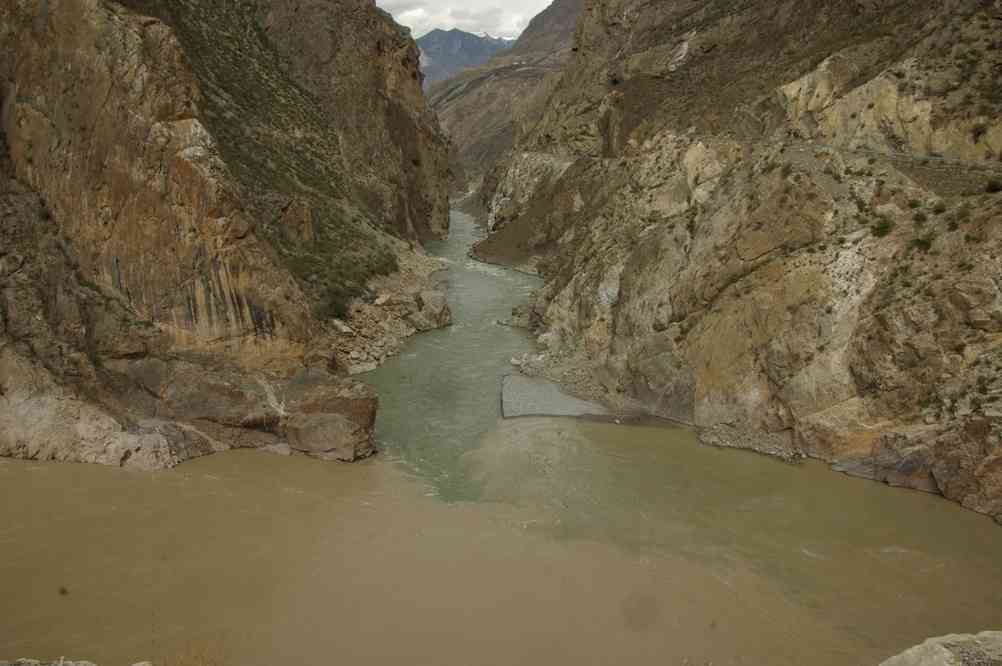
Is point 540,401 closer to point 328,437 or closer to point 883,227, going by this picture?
point 328,437

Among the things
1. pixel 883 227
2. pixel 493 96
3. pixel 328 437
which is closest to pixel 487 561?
pixel 328 437

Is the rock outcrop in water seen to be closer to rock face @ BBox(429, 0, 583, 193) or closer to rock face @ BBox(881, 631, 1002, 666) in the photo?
rock face @ BBox(881, 631, 1002, 666)

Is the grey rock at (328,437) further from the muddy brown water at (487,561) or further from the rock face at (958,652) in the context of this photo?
the rock face at (958,652)

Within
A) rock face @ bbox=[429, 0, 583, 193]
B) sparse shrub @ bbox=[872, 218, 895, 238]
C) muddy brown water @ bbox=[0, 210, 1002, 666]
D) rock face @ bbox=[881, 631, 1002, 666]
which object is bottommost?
muddy brown water @ bbox=[0, 210, 1002, 666]

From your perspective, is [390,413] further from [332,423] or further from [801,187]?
[801,187]

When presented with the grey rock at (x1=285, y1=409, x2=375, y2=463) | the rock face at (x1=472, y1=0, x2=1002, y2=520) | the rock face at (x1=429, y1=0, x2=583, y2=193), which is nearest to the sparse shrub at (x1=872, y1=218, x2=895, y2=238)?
the rock face at (x1=472, y1=0, x2=1002, y2=520)

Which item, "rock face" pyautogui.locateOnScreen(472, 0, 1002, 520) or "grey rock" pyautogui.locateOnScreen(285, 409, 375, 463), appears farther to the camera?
"grey rock" pyautogui.locateOnScreen(285, 409, 375, 463)
